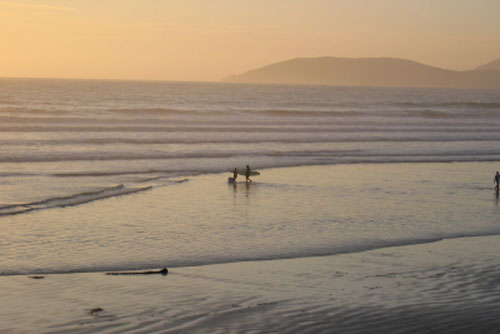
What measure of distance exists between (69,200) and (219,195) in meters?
4.28

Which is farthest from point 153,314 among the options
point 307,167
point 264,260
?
point 307,167

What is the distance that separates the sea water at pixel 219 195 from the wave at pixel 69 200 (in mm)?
32

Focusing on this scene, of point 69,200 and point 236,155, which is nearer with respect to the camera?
point 69,200

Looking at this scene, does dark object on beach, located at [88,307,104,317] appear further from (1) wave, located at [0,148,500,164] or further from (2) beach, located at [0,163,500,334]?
(1) wave, located at [0,148,500,164]

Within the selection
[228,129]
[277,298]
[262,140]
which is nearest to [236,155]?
[262,140]

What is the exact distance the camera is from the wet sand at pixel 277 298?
27.2 ft

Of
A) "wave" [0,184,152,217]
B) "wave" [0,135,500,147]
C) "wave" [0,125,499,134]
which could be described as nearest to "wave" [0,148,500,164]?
"wave" [0,135,500,147]

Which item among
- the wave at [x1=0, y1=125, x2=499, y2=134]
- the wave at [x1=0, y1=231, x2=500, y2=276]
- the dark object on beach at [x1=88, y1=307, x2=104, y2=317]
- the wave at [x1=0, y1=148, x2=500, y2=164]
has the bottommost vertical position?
the dark object on beach at [x1=88, y1=307, x2=104, y2=317]

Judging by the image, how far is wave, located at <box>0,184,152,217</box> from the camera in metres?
16.6

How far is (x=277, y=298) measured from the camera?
9438mm

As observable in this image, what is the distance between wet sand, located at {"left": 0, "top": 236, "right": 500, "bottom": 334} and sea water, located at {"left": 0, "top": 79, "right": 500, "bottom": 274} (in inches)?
40.7

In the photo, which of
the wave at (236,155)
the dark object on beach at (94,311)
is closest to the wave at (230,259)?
the dark object on beach at (94,311)

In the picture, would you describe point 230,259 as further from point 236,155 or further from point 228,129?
point 228,129

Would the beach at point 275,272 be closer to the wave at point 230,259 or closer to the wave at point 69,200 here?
the wave at point 230,259
